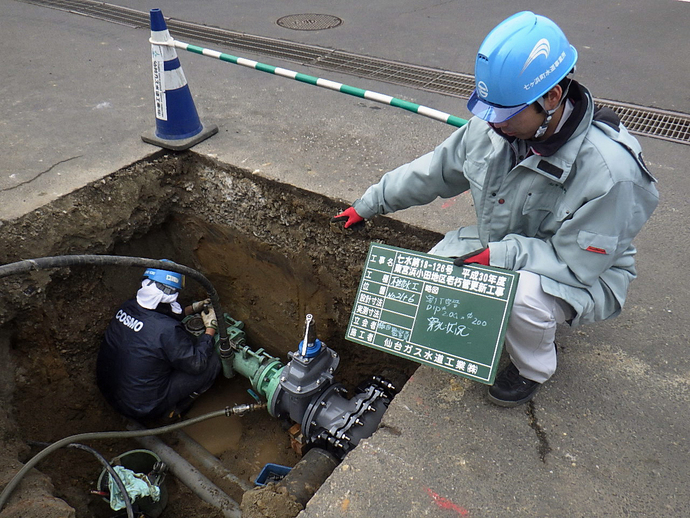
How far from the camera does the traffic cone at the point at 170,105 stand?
3.83m

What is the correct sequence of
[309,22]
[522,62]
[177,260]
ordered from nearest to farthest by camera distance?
[522,62] < [177,260] < [309,22]

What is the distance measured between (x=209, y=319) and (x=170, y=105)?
1.67 m

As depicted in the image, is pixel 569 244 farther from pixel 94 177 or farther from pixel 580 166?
pixel 94 177

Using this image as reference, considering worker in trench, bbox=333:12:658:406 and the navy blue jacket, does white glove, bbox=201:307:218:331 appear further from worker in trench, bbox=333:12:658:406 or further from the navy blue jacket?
worker in trench, bbox=333:12:658:406

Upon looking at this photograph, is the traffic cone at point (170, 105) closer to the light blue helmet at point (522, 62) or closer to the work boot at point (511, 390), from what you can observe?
the light blue helmet at point (522, 62)

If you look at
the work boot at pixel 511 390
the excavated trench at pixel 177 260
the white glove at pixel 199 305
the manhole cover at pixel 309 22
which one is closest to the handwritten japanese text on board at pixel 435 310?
the work boot at pixel 511 390

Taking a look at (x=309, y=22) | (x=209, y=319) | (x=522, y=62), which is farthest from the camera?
(x=309, y=22)

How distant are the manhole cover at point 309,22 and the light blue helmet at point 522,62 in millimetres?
5235

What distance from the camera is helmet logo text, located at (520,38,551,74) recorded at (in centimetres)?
185

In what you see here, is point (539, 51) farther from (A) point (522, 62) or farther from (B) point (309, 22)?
(B) point (309, 22)

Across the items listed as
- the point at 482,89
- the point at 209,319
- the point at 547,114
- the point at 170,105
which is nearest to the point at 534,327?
the point at 547,114

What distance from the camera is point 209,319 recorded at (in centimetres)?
414

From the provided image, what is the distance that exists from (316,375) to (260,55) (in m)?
4.04

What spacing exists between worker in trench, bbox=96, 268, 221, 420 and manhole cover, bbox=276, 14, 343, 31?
4196mm
